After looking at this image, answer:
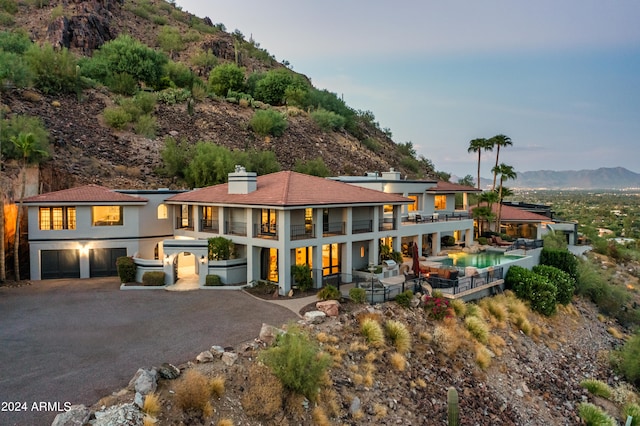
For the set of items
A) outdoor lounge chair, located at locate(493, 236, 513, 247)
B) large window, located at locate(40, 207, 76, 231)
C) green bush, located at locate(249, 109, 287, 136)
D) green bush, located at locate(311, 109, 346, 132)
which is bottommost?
outdoor lounge chair, located at locate(493, 236, 513, 247)

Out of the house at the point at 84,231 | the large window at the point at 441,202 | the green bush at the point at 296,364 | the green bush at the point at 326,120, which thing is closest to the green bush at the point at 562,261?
the large window at the point at 441,202

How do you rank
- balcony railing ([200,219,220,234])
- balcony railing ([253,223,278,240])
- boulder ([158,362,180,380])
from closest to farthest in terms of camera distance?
boulder ([158,362,180,380])
balcony railing ([253,223,278,240])
balcony railing ([200,219,220,234])

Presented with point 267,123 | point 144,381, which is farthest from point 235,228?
point 267,123

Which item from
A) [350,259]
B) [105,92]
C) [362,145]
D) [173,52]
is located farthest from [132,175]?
[173,52]

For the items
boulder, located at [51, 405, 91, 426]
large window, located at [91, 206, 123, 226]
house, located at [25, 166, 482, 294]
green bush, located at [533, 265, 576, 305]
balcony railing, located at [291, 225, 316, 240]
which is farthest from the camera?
green bush, located at [533, 265, 576, 305]

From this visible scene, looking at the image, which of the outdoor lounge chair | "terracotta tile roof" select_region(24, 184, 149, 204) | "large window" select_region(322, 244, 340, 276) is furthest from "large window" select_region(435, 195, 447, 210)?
"terracotta tile roof" select_region(24, 184, 149, 204)

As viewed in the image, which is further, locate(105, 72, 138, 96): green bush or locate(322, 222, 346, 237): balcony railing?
locate(105, 72, 138, 96): green bush

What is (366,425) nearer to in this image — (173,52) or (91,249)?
(91,249)

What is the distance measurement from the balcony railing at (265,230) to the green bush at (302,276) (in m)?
2.36

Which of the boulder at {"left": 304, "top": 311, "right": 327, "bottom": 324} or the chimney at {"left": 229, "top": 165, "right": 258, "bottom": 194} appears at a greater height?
the chimney at {"left": 229, "top": 165, "right": 258, "bottom": 194}

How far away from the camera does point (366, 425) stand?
12961 millimetres

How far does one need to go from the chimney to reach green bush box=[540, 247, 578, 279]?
22.0 m

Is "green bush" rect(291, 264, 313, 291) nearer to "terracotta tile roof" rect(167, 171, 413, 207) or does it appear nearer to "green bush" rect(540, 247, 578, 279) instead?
"terracotta tile roof" rect(167, 171, 413, 207)

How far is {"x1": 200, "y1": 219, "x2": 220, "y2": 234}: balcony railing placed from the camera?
26125 mm
